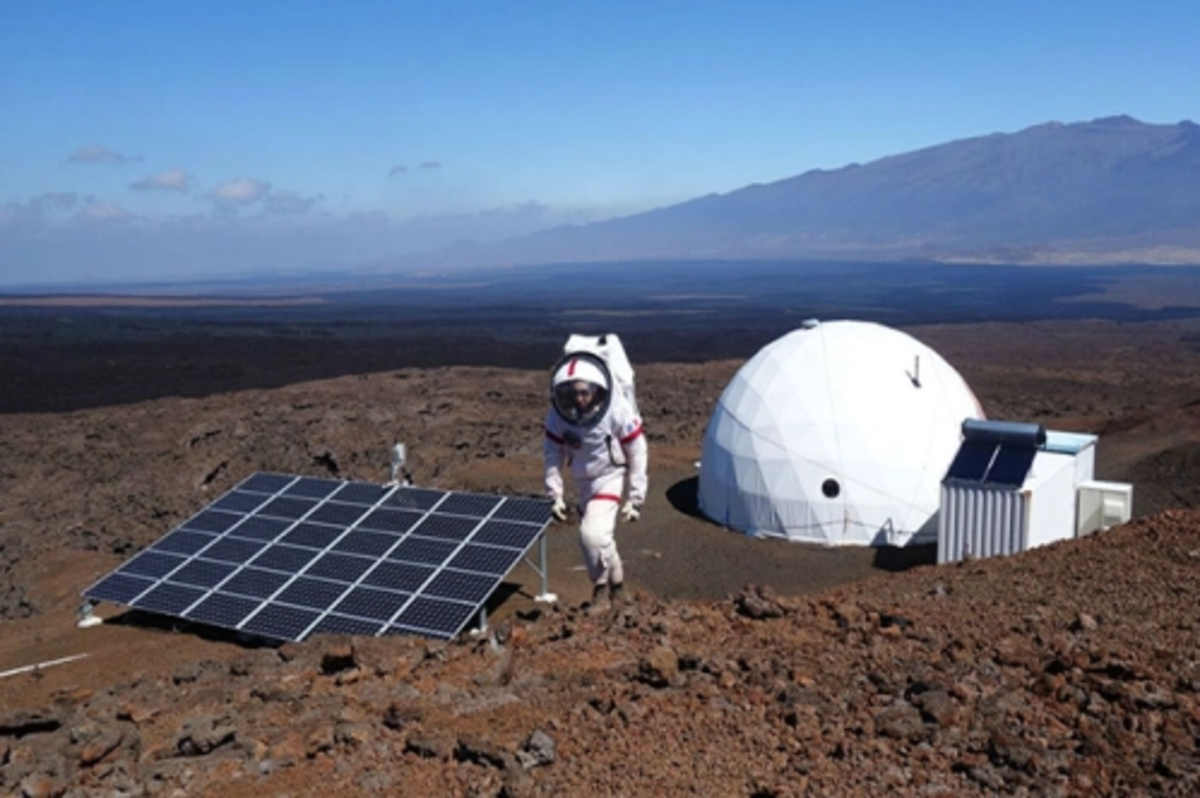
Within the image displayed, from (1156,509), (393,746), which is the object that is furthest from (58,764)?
(1156,509)

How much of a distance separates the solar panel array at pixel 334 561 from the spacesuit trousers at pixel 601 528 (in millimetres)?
1841

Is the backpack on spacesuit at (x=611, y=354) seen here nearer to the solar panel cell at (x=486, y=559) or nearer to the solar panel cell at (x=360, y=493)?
the solar panel cell at (x=486, y=559)

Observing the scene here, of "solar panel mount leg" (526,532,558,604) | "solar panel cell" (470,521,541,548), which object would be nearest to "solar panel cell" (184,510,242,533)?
"solar panel cell" (470,521,541,548)

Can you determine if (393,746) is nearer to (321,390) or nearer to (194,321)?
(321,390)

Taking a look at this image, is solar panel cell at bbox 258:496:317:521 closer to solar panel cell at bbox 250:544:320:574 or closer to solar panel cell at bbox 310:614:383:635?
solar panel cell at bbox 250:544:320:574

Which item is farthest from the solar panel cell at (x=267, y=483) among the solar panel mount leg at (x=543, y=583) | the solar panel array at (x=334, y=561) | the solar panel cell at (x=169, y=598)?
the solar panel mount leg at (x=543, y=583)

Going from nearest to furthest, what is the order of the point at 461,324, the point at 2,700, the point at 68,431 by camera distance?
the point at 2,700 < the point at 68,431 < the point at 461,324

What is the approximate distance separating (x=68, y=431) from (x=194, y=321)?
63.8 metres

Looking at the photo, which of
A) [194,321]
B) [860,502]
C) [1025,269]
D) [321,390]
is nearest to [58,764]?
[860,502]

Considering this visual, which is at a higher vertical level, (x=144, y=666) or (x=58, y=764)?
(x=58, y=764)

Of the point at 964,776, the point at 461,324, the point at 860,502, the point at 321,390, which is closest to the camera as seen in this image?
the point at 964,776

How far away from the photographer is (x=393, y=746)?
5691 millimetres

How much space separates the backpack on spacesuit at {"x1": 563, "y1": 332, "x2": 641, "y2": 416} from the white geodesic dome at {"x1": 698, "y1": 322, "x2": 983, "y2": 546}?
864 cm

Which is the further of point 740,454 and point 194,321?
point 194,321
